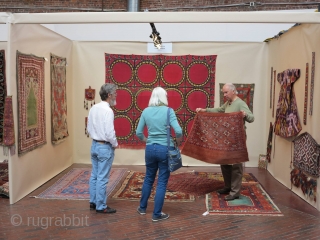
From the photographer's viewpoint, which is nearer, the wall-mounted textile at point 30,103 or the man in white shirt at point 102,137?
the man in white shirt at point 102,137

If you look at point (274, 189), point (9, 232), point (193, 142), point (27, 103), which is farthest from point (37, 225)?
point (274, 189)

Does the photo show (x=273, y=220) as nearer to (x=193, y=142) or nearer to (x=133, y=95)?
(x=193, y=142)

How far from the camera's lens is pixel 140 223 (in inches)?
176

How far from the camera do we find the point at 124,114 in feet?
26.0

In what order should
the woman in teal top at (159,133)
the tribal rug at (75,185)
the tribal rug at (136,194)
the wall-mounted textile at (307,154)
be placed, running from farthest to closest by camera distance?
1. the tribal rug at (75,185)
2. the tribal rug at (136,194)
3. the wall-mounted textile at (307,154)
4. the woman in teal top at (159,133)

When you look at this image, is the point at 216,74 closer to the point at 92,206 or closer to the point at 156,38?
the point at 156,38

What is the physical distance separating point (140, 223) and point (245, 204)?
158cm

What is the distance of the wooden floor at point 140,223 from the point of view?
4.14 metres

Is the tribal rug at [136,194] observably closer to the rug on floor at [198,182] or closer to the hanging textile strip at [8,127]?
the rug on floor at [198,182]

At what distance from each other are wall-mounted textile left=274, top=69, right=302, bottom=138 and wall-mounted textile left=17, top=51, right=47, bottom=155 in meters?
3.90

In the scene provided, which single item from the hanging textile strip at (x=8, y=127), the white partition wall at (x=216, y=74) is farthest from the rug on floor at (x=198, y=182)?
the hanging textile strip at (x=8, y=127)

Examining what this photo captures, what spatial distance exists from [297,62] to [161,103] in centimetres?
259

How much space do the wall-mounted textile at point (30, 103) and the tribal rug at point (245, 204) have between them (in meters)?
2.72

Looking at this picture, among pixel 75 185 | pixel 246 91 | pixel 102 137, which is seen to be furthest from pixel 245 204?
pixel 246 91
